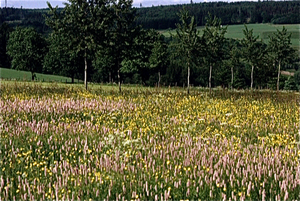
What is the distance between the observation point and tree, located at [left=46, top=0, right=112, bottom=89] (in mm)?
35188

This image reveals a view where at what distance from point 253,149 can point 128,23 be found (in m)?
34.7

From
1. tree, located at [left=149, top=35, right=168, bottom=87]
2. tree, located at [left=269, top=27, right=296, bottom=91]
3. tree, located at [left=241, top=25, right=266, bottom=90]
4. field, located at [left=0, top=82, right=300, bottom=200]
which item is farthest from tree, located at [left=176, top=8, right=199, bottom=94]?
tree, located at [left=269, top=27, right=296, bottom=91]

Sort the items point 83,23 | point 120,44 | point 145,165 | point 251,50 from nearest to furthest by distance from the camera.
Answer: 1. point 145,165
2. point 83,23
3. point 120,44
4. point 251,50

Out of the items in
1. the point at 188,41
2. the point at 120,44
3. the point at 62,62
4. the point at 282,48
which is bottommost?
the point at 62,62

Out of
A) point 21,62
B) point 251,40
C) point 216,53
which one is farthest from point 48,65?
point 251,40

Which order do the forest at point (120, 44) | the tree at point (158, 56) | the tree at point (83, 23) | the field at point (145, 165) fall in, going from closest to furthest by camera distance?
the field at point (145, 165) → the tree at point (83, 23) → the forest at point (120, 44) → the tree at point (158, 56)

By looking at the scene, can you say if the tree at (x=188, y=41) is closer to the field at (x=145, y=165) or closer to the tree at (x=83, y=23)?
the tree at (x=83, y=23)

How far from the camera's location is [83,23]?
36.2 meters

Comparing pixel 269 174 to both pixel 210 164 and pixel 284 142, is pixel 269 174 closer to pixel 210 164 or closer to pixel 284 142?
pixel 210 164

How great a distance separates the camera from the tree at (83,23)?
35188 millimetres

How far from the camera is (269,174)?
492cm

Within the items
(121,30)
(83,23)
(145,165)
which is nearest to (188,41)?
(121,30)

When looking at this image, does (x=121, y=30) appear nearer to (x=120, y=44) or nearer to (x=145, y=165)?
(x=120, y=44)

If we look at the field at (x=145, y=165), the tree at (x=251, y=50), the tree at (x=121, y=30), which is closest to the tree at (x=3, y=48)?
the tree at (x=251, y=50)
